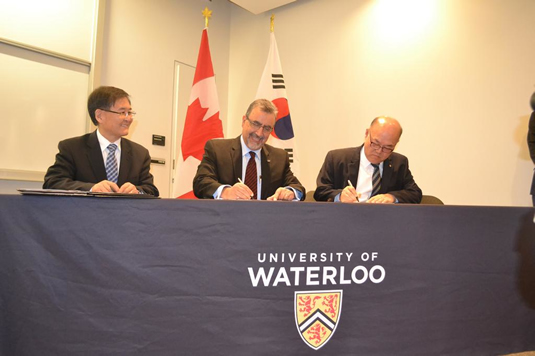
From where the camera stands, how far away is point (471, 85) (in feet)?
11.1

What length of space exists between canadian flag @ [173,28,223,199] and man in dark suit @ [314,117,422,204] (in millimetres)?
1828

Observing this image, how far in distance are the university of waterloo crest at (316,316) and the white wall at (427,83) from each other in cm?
252

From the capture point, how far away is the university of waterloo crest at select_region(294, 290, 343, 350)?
1.27 metres

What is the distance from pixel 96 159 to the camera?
2.28 meters

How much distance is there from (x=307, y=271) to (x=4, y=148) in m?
3.20

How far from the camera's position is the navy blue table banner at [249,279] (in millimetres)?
1112

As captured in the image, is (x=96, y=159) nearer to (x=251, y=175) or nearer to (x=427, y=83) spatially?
(x=251, y=175)

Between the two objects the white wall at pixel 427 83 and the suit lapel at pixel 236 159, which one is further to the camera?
the white wall at pixel 427 83

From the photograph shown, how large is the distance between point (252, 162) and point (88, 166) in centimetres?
99

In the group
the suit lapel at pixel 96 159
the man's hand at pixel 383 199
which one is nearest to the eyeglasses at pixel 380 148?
the man's hand at pixel 383 199

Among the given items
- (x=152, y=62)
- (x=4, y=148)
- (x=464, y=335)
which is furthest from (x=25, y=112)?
(x=464, y=335)

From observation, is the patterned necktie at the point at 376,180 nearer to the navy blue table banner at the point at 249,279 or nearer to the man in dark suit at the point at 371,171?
the man in dark suit at the point at 371,171

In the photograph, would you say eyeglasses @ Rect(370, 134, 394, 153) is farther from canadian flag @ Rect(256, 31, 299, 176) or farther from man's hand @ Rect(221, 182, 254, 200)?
canadian flag @ Rect(256, 31, 299, 176)

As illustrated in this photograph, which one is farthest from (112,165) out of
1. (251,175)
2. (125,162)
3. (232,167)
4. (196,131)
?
(196,131)
